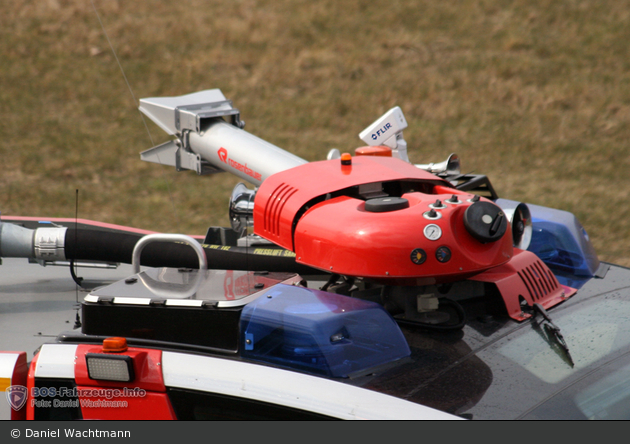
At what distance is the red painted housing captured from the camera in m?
2.06

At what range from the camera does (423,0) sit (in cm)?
1273

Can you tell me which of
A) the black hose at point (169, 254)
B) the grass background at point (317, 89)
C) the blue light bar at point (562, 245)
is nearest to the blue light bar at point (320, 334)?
the black hose at point (169, 254)

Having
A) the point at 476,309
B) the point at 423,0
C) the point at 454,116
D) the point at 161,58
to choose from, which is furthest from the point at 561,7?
the point at 476,309

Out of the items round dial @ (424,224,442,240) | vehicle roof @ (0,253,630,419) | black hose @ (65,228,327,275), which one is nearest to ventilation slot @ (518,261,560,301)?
vehicle roof @ (0,253,630,419)

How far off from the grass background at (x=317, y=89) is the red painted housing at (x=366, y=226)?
5.45m

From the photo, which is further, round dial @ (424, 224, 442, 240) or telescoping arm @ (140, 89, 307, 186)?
telescoping arm @ (140, 89, 307, 186)

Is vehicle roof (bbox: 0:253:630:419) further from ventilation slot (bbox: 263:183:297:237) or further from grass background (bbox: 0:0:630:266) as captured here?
grass background (bbox: 0:0:630:266)

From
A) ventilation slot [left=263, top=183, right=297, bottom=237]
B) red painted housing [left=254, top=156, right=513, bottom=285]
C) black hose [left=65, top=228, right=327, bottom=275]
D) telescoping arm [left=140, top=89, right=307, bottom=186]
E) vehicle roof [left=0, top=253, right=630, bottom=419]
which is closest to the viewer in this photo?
vehicle roof [left=0, top=253, right=630, bottom=419]

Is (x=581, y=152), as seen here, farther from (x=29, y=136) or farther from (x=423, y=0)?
(x=29, y=136)

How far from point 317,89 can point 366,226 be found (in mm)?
9344

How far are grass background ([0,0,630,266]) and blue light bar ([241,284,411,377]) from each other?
19.0ft

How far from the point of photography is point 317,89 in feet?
36.7

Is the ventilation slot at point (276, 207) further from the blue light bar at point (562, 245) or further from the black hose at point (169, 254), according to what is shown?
the blue light bar at point (562, 245)

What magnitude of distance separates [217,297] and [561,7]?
38.4ft
